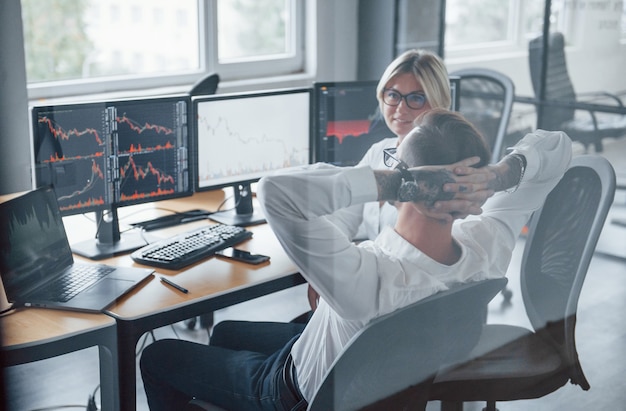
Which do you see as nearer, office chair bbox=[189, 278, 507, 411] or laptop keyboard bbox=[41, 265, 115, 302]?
office chair bbox=[189, 278, 507, 411]

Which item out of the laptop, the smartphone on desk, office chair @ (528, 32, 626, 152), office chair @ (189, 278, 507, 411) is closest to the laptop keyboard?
the laptop

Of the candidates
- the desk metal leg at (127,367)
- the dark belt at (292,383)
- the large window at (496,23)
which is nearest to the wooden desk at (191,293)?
the desk metal leg at (127,367)

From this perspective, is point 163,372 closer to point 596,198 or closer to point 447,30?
point 596,198

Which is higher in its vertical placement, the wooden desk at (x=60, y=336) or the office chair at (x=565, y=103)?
the office chair at (x=565, y=103)

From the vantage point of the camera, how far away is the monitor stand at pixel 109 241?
1.84m

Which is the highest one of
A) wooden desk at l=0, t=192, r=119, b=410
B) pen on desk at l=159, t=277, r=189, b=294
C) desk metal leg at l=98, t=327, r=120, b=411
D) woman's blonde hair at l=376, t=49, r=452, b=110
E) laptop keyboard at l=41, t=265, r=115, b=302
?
woman's blonde hair at l=376, t=49, r=452, b=110

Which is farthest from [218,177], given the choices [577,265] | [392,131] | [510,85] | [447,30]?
[447,30]

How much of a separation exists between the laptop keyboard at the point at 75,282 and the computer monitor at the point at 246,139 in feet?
1.44

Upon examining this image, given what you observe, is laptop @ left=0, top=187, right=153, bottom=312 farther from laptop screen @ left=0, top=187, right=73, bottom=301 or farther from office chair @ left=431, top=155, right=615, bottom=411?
office chair @ left=431, top=155, right=615, bottom=411

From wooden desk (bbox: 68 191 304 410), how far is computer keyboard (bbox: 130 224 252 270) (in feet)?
0.06

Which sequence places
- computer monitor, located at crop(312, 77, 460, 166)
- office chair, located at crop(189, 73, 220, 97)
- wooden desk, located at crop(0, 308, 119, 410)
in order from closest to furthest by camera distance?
1. wooden desk, located at crop(0, 308, 119, 410)
2. computer monitor, located at crop(312, 77, 460, 166)
3. office chair, located at crop(189, 73, 220, 97)

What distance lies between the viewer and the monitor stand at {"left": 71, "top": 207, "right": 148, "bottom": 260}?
1837 millimetres

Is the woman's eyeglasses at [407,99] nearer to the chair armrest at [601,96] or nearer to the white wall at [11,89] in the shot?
the chair armrest at [601,96]

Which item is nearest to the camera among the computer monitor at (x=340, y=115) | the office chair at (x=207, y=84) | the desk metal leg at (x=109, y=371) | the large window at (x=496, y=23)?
the desk metal leg at (x=109, y=371)
